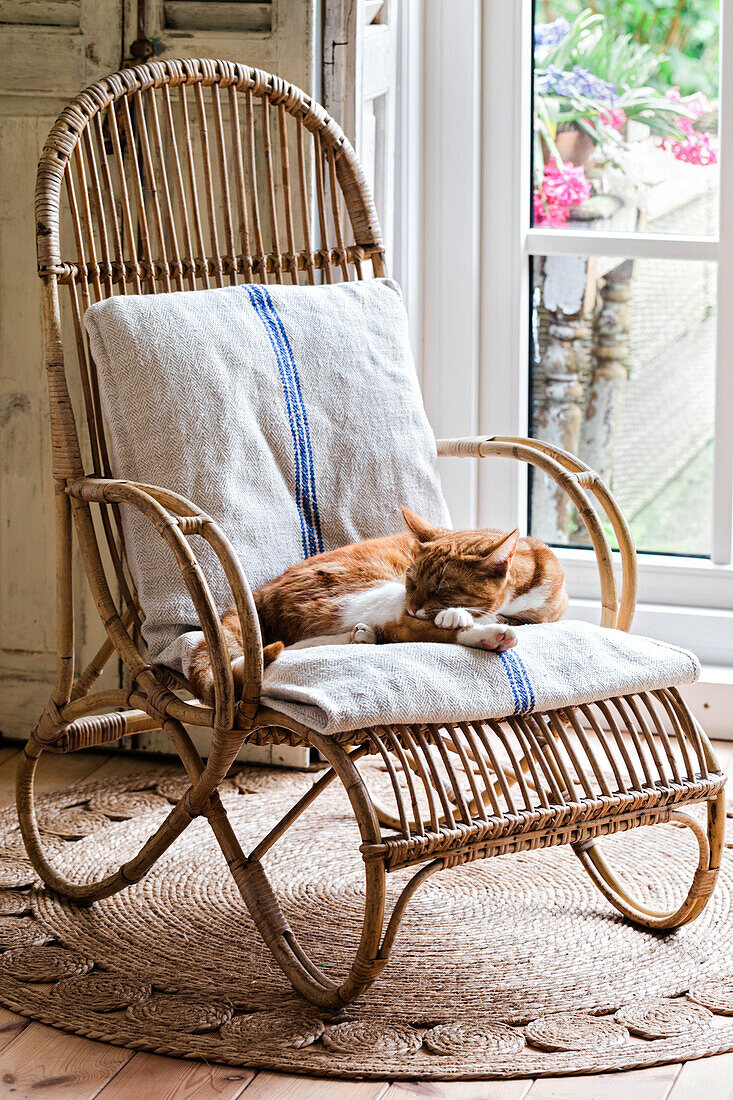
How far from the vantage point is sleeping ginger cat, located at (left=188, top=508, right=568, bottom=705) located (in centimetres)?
160

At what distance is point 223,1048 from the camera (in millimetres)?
1507

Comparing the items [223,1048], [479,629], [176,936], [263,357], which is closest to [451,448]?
[263,357]

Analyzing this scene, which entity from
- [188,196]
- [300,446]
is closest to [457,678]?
[300,446]

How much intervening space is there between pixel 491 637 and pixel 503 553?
124 mm

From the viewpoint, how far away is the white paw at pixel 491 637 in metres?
1.54

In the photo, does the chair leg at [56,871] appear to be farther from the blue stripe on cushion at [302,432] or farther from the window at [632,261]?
the window at [632,261]

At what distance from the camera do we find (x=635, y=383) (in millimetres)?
2709

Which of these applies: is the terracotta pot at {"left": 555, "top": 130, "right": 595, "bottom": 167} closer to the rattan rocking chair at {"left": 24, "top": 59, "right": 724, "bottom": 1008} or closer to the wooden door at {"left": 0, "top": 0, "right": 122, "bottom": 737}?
the rattan rocking chair at {"left": 24, "top": 59, "right": 724, "bottom": 1008}

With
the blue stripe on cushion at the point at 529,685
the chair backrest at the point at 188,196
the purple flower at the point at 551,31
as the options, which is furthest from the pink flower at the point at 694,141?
the blue stripe on cushion at the point at 529,685

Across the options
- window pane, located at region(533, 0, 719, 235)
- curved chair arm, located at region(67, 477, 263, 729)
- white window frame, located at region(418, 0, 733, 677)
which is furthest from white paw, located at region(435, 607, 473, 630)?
window pane, located at region(533, 0, 719, 235)

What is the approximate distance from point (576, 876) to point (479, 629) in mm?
582

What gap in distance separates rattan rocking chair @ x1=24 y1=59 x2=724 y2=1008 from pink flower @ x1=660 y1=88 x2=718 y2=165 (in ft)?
2.37

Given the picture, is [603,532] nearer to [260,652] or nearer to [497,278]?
[260,652]

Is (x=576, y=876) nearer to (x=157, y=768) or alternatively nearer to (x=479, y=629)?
(x=479, y=629)
